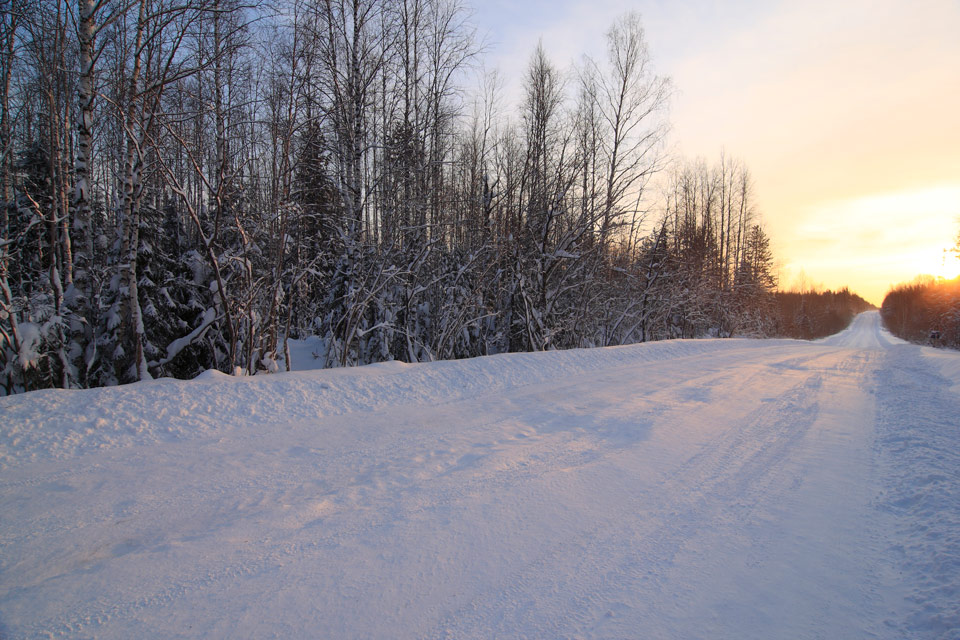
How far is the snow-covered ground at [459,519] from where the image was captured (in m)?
2.44

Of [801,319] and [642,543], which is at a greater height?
[801,319]

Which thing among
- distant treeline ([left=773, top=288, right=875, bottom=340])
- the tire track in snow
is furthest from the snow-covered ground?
distant treeline ([left=773, top=288, right=875, bottom=340])

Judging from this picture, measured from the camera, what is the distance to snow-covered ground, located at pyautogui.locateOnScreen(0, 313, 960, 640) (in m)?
2.44

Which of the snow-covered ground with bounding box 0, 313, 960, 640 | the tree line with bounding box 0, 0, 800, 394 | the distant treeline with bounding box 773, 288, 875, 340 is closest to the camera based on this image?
the snow-covered ground with bounding box 0, 313, 960, 640

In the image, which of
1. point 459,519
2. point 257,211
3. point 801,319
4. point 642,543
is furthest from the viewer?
point 801,319

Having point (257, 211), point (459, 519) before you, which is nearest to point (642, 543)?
point (459, 519)

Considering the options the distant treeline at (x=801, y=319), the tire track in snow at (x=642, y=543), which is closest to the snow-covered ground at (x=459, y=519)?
the tire track in snow at (x=642, y=543)

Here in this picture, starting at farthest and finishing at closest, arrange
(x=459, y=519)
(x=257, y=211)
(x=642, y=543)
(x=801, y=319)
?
(x=801, y=319), (x=257, y=211), (x=459, y=519), (x=642, y=543)

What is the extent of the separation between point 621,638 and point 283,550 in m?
2.24

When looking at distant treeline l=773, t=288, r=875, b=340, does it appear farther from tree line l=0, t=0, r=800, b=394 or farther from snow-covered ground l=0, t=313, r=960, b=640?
snow-covered ground l=0, t=313, r=960, b=640

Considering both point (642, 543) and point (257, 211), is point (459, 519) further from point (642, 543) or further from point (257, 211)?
point (257, 211)

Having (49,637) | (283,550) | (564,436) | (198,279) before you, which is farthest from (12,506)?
(198,279)

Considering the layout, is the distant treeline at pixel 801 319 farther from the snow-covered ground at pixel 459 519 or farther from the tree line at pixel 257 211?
the snow-covered ground at pixel 459 519

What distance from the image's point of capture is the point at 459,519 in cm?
344
